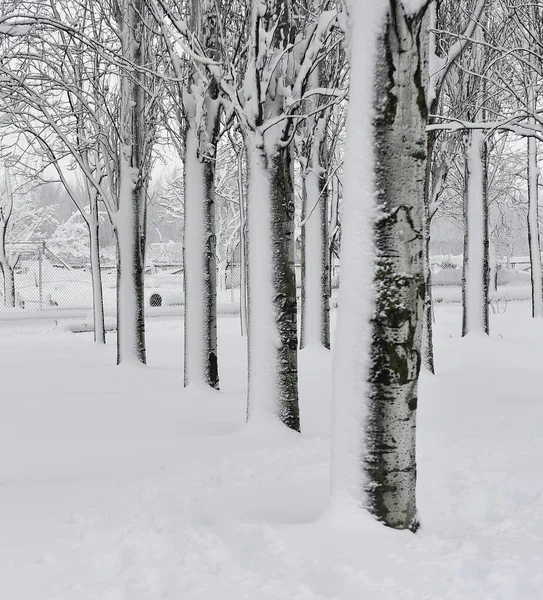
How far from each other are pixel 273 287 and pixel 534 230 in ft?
43.3

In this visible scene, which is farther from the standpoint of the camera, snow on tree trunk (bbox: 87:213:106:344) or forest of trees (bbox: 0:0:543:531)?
snow on tree trunk (bbox: 87:213:106:344)

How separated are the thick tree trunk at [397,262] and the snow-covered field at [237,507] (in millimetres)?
326

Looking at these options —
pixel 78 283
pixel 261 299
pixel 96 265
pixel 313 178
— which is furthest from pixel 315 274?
pixel 78 283

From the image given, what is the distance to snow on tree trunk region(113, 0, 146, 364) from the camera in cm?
960

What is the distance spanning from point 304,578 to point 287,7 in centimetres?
470

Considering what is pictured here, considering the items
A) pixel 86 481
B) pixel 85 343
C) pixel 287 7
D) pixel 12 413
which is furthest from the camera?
pixel 85 343

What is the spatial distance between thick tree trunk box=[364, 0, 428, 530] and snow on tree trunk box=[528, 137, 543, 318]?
14.6m

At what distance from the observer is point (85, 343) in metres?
14.2

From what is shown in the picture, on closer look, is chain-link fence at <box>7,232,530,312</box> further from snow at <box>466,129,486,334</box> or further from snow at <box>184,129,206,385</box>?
snow at <box>184,129,206,385</box>

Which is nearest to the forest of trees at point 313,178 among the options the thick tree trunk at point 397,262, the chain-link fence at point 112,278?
the thick tree trunk at point 397,262

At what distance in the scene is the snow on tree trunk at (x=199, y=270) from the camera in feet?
25.0

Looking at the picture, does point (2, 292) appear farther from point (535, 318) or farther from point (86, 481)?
point (86, 481)

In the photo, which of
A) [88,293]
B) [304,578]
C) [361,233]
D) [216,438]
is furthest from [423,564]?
[88,293]

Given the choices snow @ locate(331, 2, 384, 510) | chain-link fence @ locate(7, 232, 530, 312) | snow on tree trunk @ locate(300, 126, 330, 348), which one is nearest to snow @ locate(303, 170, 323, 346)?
snow on tree trunk @ locate(300, 126, 330, 348)
